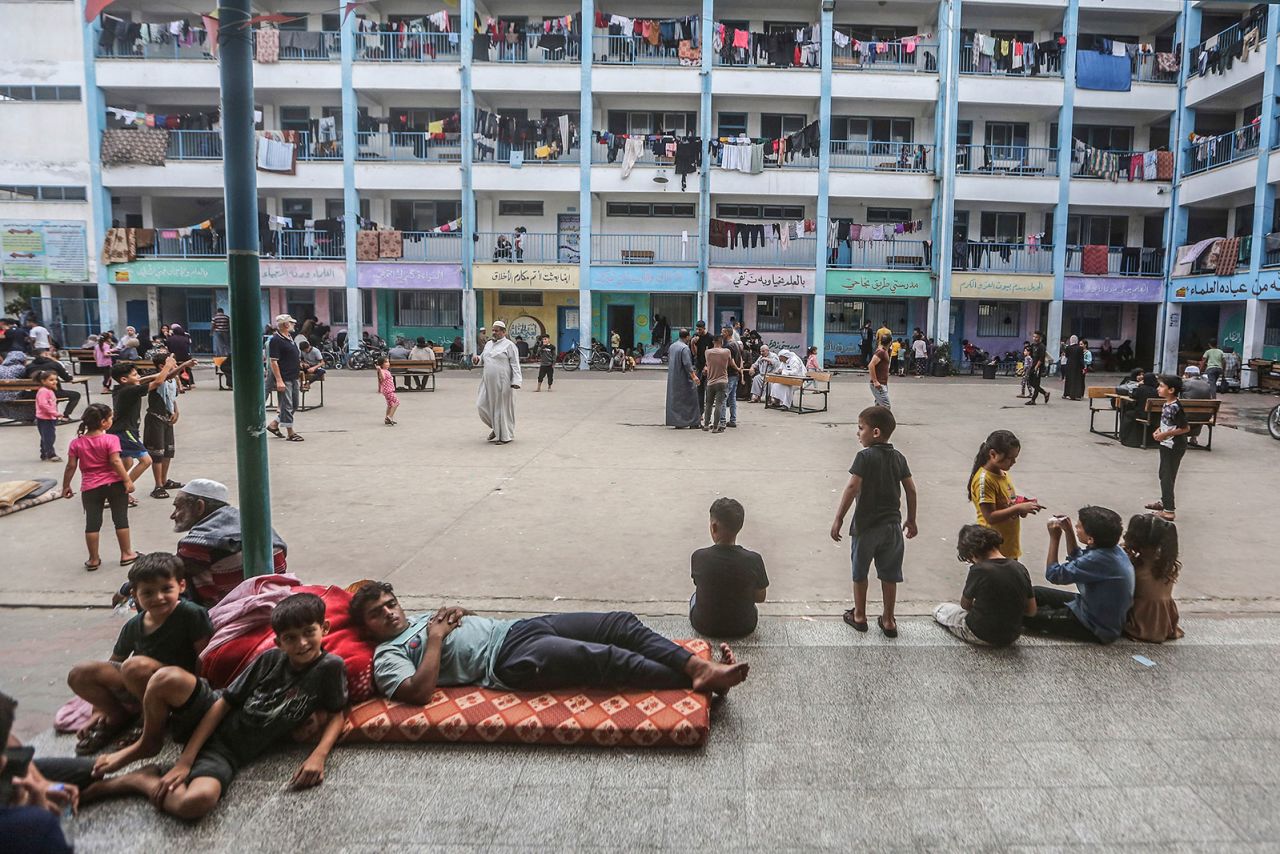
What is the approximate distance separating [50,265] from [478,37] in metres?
16.4

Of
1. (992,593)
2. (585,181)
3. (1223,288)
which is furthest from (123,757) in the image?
(1223,288)

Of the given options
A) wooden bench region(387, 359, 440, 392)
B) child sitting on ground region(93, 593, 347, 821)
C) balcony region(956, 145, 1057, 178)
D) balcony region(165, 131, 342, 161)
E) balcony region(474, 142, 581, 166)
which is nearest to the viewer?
child sitting on ground region(93, 593, 347, 821)

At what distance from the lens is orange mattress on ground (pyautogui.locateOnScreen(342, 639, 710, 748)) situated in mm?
3646

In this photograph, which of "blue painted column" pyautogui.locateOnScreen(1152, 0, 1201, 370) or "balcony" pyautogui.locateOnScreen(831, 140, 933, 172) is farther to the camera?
"balcony" pyautogui.locateOnScreen(831, 140, 933, 172)

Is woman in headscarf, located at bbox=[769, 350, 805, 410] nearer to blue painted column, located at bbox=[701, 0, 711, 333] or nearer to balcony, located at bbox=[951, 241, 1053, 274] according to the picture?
blue painted column, located at bbox=[701, 0, 711, 333]

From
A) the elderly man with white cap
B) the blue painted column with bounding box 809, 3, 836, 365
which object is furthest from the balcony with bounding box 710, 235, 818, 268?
the elderly man with white cap

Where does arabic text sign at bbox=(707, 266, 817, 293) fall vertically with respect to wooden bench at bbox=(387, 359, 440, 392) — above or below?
above

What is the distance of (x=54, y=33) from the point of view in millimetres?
29078

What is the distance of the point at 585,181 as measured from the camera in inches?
1149

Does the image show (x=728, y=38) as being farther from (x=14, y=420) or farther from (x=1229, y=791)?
(x=1229, y=791)

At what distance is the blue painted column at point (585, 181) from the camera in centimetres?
2888

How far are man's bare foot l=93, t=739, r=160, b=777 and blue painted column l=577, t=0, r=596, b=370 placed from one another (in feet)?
86.1

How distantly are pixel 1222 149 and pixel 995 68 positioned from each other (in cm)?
739

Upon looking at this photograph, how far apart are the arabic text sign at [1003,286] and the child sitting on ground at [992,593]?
2674 cm
